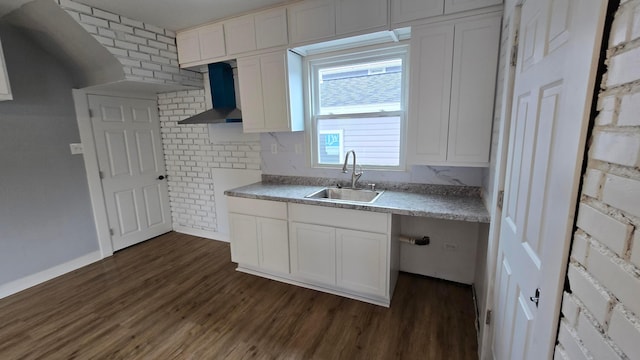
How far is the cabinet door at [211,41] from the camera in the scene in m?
2.76

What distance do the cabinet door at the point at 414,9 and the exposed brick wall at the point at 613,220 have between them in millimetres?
1654

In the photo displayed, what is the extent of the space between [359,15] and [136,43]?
226 cm

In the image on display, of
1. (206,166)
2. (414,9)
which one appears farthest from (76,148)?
(414,9)

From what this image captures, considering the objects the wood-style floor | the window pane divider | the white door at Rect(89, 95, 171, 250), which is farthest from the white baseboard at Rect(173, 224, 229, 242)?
the window pane divider

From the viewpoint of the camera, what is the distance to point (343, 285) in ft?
7.70

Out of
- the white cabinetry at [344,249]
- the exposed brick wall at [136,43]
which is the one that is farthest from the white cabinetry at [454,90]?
the exposed brick wall at [136,43]

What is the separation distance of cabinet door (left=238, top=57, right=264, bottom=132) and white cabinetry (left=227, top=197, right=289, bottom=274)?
0.80 meters

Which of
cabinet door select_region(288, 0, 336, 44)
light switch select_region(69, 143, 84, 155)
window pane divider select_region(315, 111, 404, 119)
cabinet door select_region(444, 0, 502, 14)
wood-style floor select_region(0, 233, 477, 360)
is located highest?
cabinet door select_region(288, 0, 336, 44)

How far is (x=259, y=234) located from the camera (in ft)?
8.70

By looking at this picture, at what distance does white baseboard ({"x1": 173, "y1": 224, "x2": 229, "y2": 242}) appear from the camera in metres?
3.70

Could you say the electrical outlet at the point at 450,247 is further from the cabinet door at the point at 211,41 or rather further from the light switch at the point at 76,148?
the light switch at the point at 76,148

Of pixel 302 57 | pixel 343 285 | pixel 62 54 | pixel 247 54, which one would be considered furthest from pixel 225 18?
pixel 343 285

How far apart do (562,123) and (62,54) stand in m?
4.03

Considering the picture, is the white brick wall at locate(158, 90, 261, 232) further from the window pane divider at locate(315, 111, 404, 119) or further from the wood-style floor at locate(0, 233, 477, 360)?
the wood-style floor at locate(0, 233, 477, 360)
